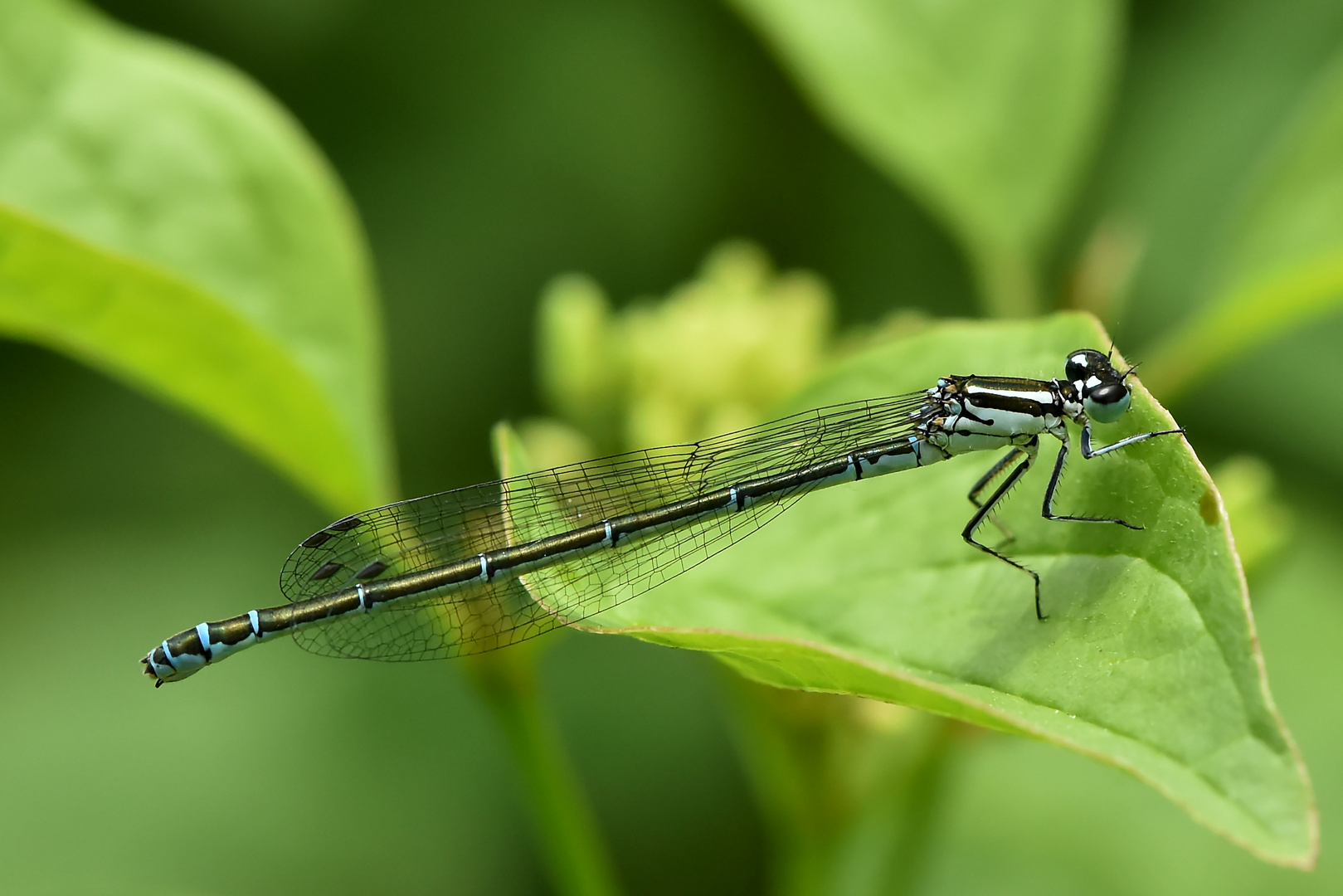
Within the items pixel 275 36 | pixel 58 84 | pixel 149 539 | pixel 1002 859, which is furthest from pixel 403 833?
pixel 275 36

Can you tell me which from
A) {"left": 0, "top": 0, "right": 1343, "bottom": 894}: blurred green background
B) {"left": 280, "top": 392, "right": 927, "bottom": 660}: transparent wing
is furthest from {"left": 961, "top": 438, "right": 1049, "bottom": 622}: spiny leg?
{"left": 0, "top": 0, "right": 1343, "bottom": 894}: blurred green background

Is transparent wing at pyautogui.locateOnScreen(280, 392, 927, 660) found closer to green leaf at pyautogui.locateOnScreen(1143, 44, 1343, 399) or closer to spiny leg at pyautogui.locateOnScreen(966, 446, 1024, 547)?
spiny leg at pyautogui.locateOnScreen(966, 446, 1024, 547)

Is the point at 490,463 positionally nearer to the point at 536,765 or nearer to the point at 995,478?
the point at 536,765

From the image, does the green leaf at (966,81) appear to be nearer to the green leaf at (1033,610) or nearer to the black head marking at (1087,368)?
the black head marking at (1087,368)

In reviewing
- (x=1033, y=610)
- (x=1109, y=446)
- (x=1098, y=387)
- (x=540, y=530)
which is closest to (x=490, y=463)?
(x=540, y=530)

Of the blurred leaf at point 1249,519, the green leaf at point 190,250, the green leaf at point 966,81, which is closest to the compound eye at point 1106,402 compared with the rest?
the blurred leaf at point 1249,519
